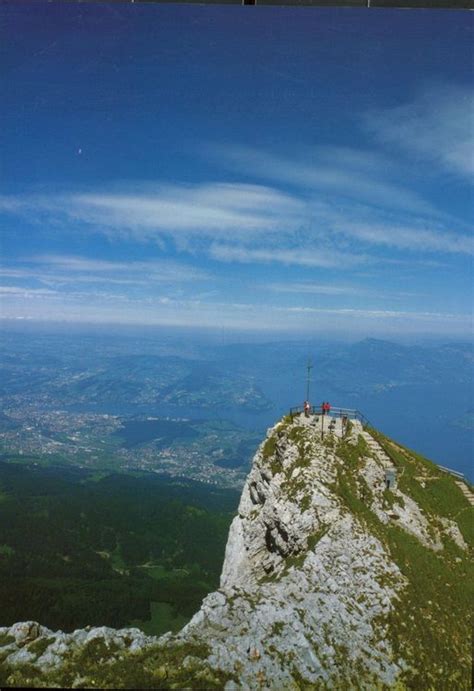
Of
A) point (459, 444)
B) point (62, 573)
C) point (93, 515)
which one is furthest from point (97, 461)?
point (459, 444)

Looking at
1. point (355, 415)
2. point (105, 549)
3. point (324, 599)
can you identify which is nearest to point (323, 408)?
point (355, 415)

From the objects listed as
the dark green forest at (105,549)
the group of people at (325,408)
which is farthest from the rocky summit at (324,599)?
the dark green forest at (105,549)

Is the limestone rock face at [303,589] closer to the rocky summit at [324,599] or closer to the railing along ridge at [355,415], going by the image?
the rocky summit at [324,599]

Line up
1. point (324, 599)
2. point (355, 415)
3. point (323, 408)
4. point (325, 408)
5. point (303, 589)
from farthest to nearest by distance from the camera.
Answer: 1. point (355, 415)
2. point (325, 408)
3. point (323, 408)
4. point (303, 589)
5. point (324, 599)

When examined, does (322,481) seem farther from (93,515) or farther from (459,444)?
(459,444)

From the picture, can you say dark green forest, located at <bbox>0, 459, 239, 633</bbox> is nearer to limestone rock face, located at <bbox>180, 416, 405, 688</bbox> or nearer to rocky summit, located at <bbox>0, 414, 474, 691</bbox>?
limestone rock face, located at <bbox>180, 416, 405, 688</bbox>

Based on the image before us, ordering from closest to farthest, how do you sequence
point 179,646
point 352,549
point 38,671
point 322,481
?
1. point 38,671
2. point 179,646
3. point 352,549
4. point 322,481

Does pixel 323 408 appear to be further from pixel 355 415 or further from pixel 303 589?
pixel 303 589
